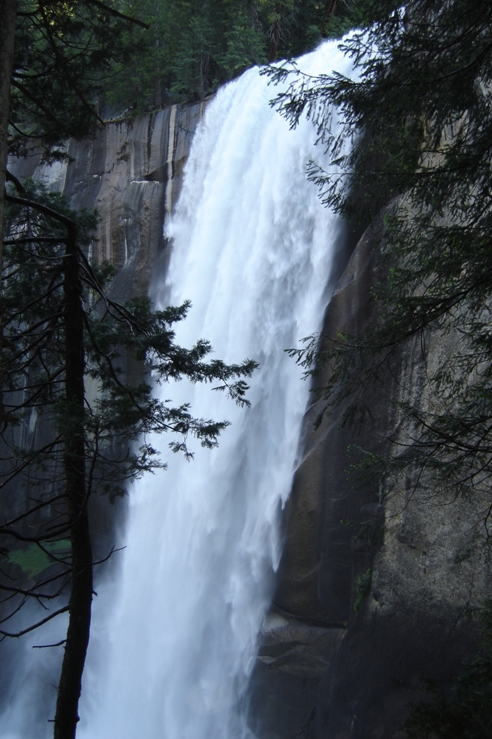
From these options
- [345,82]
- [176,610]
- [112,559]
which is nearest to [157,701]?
[176,610]

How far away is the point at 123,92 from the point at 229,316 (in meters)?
10.2

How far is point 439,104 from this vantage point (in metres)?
5.11

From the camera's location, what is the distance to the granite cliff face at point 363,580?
8.29 meters

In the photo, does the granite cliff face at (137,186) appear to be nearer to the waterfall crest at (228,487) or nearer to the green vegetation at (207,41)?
the green vegetation at (207,41)

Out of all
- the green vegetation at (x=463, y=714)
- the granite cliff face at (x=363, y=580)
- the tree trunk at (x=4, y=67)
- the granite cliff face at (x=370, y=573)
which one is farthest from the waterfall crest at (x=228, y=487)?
the tree trunk at (x=4, y=67)

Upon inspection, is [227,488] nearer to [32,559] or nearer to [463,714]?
[32,559]

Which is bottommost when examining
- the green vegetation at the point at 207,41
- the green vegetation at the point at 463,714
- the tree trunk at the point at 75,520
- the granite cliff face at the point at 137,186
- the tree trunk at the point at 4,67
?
the green vegetation at the point at 463,714

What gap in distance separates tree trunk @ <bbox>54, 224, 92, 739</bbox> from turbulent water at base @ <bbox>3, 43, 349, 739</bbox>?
694 cm

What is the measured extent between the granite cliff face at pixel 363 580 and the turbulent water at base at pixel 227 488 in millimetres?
775

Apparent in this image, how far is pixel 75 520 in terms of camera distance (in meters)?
5.29

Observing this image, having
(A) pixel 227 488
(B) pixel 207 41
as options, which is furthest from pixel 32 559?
(B) pixel 207 41

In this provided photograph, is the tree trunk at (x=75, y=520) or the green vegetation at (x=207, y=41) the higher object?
the green vegetation at (x=207, y=41)

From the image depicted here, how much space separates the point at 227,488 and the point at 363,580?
4616 millimetres

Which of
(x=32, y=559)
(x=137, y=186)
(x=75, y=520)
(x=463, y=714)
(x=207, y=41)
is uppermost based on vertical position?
(x=207, y=41)
